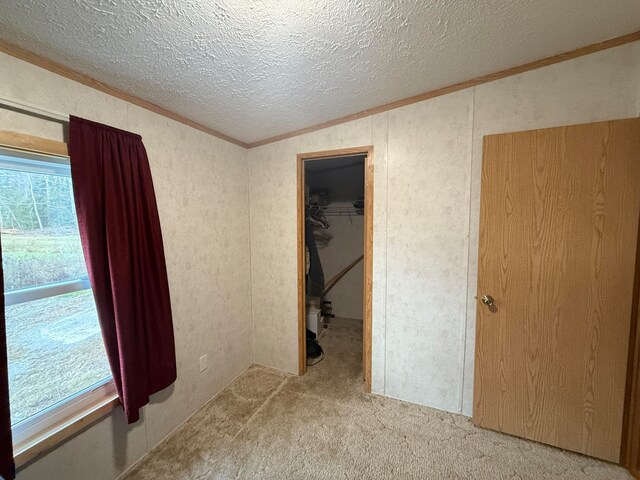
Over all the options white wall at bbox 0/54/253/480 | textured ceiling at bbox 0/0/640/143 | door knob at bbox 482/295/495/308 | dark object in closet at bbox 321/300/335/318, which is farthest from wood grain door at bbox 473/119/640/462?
dark object in closet at bbox 321/300/335/318

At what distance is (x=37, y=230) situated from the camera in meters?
1.13

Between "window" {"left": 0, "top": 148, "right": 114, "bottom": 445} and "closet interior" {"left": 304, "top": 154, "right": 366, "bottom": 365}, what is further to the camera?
"closet interior" {"left": 304, "top": 154, "right": 366, "bottom": 365}

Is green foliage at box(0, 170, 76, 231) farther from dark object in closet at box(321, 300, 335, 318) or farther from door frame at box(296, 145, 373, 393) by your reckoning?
dark object in closet at box(321, 300, 335, 318)

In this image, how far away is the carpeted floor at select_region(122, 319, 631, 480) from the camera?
137cm

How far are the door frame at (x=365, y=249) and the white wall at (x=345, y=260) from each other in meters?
1.58

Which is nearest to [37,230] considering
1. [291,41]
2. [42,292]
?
[42,292]

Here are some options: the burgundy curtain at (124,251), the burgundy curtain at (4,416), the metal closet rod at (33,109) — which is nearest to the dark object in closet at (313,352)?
the burgundy curtain at (124,251)

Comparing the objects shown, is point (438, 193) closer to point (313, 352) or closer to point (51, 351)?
point (313, 352)

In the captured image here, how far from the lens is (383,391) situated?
1983 millimetres

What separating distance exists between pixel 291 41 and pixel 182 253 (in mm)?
1417

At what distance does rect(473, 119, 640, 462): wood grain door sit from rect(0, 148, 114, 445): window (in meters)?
2.31

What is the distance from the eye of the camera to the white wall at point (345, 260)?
3.66 m

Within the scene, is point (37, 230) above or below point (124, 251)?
above

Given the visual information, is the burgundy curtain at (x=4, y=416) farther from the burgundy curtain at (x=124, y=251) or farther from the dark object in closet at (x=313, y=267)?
the dark object in closet at (x=313, y=267)
